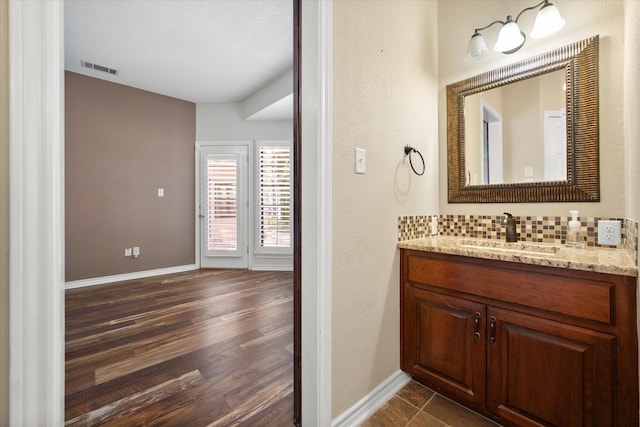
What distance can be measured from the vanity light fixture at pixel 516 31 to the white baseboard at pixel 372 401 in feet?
6.53

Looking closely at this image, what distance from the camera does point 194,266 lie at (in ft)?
14.8

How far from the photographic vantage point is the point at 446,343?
1.40m

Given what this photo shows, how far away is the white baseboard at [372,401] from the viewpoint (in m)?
1.27

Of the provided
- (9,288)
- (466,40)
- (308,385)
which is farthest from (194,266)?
(466,40)

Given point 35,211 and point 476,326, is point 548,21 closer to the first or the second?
point 476,326

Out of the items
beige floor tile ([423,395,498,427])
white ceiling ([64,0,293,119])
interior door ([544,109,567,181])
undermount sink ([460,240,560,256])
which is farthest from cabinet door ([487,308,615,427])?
white ceiling ([64,0,293,119])

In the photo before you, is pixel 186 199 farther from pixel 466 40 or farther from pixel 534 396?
pixel 534 396

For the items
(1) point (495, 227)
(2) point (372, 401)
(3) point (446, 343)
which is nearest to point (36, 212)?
(2) point (372, 401)

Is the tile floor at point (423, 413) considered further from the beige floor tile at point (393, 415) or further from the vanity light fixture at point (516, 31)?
the vanity light fixture at point (516, 31)

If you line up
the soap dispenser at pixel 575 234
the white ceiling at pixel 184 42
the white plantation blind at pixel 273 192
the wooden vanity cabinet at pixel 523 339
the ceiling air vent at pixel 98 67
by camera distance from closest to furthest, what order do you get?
the wooden vanity cabinet at pixel 523 339, the soap dispenser at pixel 575 234, the white ceiling at pixel 184 42, the ceiling air vent at pixel 98 67, the white plantation blind at pixel 273 192

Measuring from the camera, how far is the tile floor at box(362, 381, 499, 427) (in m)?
1.31

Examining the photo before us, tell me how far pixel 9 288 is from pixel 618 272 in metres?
1.72

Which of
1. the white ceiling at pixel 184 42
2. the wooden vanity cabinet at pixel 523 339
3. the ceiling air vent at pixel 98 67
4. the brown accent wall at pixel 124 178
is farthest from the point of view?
the brown accent wall at pixel 124 178

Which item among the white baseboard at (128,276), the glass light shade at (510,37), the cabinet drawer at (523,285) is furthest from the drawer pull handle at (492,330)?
the white baseboard at (128,276)
